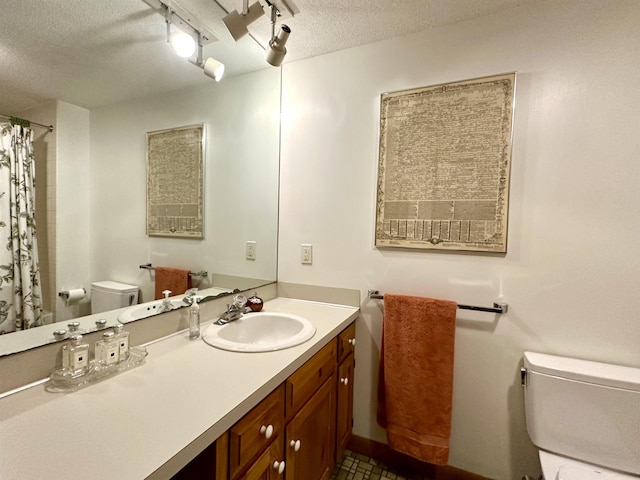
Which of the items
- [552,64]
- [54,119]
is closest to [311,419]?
[54,119]

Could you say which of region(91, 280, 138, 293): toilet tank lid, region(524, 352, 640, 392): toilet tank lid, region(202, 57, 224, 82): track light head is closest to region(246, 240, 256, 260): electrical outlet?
region(91, 280, 138, 293): toilet tank lid

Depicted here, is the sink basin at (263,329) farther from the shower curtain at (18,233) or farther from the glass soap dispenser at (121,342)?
the shower curtain at (18,233)

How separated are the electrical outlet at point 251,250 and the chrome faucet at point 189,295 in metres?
0.40

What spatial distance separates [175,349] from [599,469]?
165cm

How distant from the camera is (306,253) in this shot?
69.4 inches

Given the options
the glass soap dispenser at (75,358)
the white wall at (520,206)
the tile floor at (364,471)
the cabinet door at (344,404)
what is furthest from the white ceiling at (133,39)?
the tile floor at (364,471)

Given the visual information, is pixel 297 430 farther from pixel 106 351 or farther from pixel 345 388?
pixel 106 351

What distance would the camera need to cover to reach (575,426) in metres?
1.13

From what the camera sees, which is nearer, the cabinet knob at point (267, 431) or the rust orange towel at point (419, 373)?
the cabinet knob at point (267, 431)

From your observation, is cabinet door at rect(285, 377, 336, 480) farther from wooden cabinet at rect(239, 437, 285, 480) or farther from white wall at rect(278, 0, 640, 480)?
white wall at rect(278, 0, 640, 480)

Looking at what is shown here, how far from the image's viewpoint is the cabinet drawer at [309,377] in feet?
3.29

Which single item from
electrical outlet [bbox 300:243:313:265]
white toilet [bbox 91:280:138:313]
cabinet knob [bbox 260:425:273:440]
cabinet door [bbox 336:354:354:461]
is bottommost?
cabinet door [bbox 336:354:354:461]

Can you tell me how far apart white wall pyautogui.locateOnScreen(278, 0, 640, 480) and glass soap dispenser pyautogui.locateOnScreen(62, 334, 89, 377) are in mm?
1136

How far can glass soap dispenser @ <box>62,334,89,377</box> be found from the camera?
84cm
